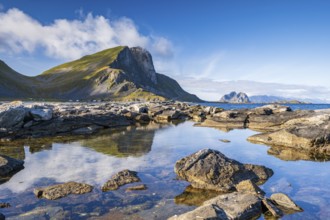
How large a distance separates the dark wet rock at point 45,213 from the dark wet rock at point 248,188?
8.61 meters

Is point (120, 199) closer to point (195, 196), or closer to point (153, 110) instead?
point (195, 196)

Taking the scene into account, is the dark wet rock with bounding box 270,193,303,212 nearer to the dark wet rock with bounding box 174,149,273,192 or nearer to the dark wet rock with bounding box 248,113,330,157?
the dark wet rock with bounding box 174,149,273,192

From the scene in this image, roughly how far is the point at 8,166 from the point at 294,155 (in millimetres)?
22846

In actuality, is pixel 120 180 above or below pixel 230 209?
below

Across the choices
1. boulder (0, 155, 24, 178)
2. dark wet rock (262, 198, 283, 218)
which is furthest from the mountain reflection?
dark wet rock (262, 198, 283, 218)

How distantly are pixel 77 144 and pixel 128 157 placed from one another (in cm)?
894

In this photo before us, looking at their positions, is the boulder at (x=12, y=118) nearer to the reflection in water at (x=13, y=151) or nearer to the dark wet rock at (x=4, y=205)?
the reflection in water at (x=13, y=151)

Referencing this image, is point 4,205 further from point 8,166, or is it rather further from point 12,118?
point 12,118

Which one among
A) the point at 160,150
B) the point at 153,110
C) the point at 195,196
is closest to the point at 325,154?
the point at 160,150

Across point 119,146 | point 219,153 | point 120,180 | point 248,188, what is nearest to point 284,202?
point 248,188

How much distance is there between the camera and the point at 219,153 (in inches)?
731

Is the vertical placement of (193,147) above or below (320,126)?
below

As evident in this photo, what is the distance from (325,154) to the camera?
26.7m

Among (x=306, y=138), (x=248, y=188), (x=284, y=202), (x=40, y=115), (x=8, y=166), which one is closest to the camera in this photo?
(x=284, y=202)
